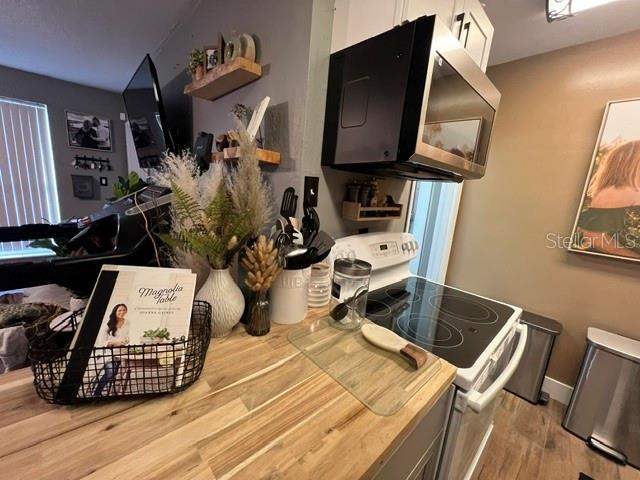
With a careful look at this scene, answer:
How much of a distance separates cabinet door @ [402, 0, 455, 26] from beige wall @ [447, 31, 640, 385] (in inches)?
48.3

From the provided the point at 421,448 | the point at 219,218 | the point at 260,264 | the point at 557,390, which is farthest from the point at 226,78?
the point at 557,390

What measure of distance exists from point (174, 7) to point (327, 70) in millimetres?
1352

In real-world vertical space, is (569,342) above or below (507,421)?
above

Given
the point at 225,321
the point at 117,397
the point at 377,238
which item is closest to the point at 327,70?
the point at 377,238

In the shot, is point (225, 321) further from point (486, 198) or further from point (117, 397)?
point (486, 198)

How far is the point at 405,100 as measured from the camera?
716 mm

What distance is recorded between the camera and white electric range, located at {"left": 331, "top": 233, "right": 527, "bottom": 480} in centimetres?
74

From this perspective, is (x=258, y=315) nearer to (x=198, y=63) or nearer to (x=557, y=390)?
(x=198, y=63)

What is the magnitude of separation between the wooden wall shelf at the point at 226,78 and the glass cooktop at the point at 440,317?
1088mm

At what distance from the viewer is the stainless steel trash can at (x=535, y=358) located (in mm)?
1682

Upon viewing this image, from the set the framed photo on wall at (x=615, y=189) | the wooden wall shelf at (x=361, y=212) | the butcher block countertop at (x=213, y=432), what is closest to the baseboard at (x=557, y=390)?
the framed photo on wall at (x=615, y=189)

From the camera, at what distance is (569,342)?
68.2 inches

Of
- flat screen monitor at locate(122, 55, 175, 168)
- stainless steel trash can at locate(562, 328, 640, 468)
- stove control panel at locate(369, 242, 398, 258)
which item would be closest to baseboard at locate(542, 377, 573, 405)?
stainless steel trash can at locate(562, 328, 640, 468)

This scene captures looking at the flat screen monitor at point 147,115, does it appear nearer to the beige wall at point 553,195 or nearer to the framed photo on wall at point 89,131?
the framed photo on wall at point 89,131
